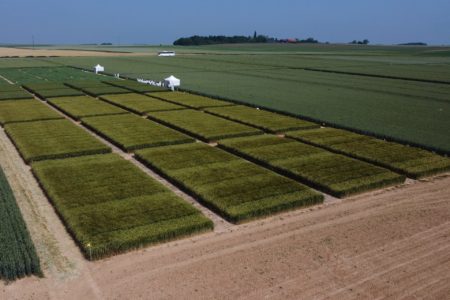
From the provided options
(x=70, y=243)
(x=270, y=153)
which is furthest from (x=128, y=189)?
(x=270, y=153)

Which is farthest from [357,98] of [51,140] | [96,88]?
[51,140]

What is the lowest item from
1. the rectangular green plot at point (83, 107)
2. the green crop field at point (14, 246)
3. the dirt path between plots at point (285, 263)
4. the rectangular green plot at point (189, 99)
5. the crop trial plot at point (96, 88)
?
the dirt path between plots at point (285, 263)

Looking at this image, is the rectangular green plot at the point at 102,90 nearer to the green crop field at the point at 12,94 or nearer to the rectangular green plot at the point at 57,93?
the rectangular green plot at the point at 57,93

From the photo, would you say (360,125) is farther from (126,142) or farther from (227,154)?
(126,142)

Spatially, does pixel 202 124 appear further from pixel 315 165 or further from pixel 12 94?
pixel 12 94

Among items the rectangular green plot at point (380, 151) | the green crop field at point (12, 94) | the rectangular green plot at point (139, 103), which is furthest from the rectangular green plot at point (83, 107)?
the rectangular green plot at point (380, 151)

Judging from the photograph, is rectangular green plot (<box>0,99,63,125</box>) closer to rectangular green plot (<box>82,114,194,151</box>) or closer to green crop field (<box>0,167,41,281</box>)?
rectangular green plot (<box>82,114,194,151</box>)
